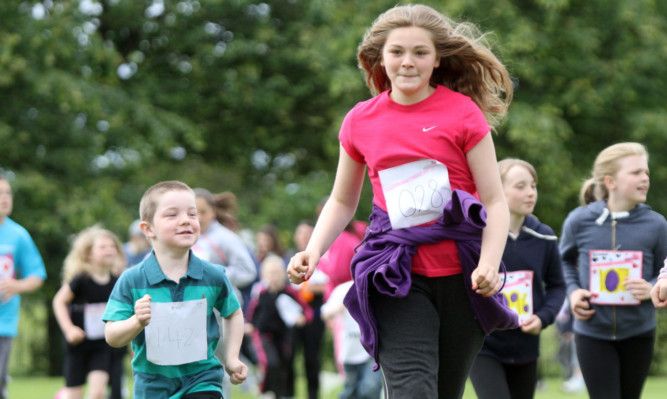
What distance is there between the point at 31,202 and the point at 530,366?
47.2 ft

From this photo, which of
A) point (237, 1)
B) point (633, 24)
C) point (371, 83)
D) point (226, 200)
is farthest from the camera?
point (237, 1)

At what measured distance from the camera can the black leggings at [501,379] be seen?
5672mm

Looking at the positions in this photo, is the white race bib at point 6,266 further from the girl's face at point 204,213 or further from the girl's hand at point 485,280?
the girl's hand at point 485,280

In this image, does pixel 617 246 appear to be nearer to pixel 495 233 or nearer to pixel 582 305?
pixel 582 305

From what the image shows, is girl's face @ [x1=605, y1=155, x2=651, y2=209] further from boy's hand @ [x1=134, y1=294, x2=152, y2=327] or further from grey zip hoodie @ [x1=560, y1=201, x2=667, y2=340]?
boy's hand @ [x1=134, y1=294, x2=152, y2=327]

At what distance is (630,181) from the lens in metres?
6.31

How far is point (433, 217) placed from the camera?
423 centimetres

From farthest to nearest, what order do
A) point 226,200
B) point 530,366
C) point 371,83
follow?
point 226,200 → point 530,366 → point 371,83

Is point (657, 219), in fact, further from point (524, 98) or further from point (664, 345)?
point (664, 345)

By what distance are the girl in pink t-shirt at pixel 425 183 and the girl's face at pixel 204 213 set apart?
4.25 meters

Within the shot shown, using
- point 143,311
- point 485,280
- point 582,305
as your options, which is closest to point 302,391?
point 582,305

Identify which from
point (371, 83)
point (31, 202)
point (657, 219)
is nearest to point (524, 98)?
point (31, 202)

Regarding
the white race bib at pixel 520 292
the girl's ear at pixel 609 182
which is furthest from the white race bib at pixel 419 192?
the girl's ear at pixel 609 182

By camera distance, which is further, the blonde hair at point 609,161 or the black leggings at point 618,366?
the blonde hair at point 609,161
